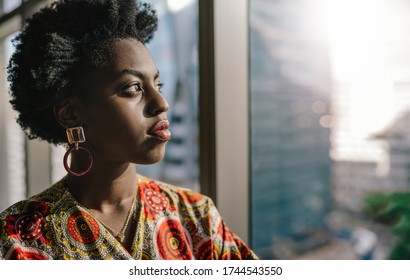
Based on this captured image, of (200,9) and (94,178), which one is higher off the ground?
(200,9)

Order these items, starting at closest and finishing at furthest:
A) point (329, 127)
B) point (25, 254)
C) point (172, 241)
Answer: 1. point (25, 254)
2. point (172, 241)
3. point (329, 127)

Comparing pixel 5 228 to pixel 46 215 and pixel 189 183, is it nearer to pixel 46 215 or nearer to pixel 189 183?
pixel 46 215

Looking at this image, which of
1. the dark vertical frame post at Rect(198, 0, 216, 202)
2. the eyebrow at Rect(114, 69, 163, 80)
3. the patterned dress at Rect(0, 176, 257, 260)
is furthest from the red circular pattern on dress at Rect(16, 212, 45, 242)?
the dark vertical frame post at Rect(198, 0, 216, 202)

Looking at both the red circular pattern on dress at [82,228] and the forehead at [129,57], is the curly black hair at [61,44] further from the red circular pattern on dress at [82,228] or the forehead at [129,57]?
the red circular pattern on dress at [82,228]

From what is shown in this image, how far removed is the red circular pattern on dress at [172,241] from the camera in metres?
0.89

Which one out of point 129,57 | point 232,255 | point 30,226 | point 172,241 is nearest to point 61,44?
point 129,57

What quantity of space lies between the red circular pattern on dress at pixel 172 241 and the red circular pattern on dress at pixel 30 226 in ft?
0.82

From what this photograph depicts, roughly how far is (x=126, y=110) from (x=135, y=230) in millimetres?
266

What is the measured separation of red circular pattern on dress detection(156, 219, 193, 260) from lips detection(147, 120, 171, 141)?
0.67 feet

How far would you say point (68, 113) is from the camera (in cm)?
85

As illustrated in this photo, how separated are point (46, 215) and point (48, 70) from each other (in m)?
0.30

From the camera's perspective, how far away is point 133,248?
862mm

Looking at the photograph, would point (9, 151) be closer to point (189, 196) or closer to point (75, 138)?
point (75, 138)
